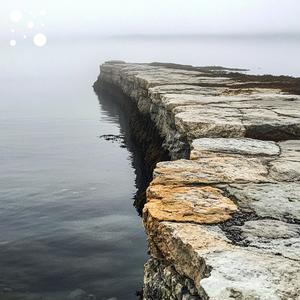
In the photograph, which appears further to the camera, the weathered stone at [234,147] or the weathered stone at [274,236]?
the weathered stone at [234,147]

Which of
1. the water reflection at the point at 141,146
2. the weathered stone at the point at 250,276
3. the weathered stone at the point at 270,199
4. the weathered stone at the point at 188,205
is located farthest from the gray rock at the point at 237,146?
the water reflection at the point at 141,146

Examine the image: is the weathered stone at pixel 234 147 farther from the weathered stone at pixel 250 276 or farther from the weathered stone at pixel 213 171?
the weathered stone at pixel 250 276

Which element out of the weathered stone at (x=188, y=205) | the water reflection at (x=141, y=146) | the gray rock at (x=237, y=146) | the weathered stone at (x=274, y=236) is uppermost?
the weathered stone at (x=188, y=205)

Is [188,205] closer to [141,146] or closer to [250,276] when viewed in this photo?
[250,276]

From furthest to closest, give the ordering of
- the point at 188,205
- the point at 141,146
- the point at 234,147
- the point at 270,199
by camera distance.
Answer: the point at 141,146 → the point at 234,147 → the point at 270,199 → the point at 188,205

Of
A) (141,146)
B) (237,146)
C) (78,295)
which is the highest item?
(237,146)

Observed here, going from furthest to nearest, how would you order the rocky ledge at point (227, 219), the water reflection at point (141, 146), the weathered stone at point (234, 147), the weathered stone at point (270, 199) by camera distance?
the water reflection at point (141, 146), the weathered stone at point (234, 147), the weathered stone at point (270, 199), the rocky ledge at point (227, 219)

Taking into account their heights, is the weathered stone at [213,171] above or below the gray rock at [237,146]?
above

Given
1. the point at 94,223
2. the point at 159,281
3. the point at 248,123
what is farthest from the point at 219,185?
the point at 94,223

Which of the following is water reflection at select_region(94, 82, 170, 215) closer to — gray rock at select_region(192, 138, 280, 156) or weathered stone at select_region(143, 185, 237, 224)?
gray rock at select_region(192, 138, 280, 156)

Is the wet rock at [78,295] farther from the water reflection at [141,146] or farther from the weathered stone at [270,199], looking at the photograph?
the water reflection at [141,146]

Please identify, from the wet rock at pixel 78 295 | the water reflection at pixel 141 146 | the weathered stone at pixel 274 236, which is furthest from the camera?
the water reflection at pixel 141 146

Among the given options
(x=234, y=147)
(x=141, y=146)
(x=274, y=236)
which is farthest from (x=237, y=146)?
(x=141, y=146)

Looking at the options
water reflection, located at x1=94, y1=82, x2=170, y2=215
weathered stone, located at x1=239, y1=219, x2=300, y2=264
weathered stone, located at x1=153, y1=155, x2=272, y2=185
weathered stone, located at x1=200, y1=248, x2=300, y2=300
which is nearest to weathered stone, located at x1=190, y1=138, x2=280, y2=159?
weathered stone, located at x1=153, y1=155, x2=272, y2=185
